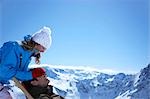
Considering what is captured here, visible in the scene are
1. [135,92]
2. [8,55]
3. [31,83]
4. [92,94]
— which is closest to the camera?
[8,55]

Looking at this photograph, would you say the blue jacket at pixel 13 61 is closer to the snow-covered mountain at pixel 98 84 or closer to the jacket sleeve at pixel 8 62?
the jacket sleeve at pixel 8 62

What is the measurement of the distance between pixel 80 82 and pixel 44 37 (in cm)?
11617

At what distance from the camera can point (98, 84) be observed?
116188 millimetres

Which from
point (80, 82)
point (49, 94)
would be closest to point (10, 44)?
point (49, 94)

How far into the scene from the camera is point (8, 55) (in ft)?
5.34

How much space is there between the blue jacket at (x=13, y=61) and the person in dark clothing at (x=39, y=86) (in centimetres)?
4

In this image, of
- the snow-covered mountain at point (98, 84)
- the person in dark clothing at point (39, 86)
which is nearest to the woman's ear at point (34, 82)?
the person in dark clothing at point (39, 86)

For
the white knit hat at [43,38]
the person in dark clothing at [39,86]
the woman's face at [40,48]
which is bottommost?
the person in dark clothing at [39,86]

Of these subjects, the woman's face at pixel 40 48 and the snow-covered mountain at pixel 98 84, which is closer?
the woman's face at pixel 40 48

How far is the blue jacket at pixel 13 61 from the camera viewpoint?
163 centimetres

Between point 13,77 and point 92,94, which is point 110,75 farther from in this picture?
point 13,77

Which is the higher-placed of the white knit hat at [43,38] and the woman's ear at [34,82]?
the white knit hat at [43,38]

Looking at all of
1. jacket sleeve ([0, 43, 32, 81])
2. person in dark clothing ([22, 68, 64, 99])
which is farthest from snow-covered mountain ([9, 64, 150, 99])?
jacket sleeve ([0, 43, 32, 81])

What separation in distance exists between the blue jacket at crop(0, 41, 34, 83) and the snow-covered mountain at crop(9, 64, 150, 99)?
86394 millimetres
